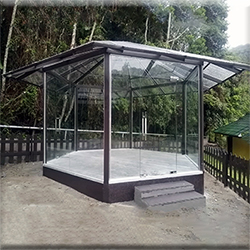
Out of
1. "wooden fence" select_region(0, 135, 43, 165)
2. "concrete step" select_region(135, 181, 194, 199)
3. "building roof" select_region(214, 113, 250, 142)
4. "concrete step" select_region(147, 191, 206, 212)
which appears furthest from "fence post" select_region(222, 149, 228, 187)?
"wooden fence" select_region(0, 135, 43, 165)

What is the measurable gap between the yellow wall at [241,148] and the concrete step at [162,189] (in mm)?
4455

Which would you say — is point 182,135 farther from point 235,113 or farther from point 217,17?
point 217,17

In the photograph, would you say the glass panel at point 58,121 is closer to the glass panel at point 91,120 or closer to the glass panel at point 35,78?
the glass panel at point 91,120

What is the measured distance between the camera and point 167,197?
14.2ft

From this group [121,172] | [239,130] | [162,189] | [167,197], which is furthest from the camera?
[239,130]

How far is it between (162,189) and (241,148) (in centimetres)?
549

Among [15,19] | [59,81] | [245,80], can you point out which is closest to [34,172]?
[59,81]

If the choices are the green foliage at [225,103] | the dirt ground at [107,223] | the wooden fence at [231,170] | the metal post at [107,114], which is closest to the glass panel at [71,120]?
the metal post at [107,114]

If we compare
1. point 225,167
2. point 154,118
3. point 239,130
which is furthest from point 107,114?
point 239,130

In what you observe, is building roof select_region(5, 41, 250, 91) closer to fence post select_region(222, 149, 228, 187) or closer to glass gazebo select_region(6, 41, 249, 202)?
glass gazebo select_region(6, 41, 249, 202)

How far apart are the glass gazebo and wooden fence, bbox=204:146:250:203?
0.78 metres

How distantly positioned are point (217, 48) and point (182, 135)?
1517cm

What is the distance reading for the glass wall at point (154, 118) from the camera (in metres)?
5.20

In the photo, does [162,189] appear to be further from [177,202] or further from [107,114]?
[107,114]
